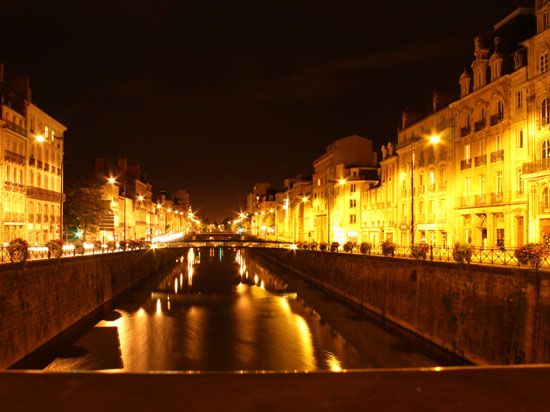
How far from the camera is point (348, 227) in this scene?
88.4 m

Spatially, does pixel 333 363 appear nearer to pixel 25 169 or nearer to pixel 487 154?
pixel 487 154

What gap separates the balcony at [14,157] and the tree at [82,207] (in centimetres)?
1001

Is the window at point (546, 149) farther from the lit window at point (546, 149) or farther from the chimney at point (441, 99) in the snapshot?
the chimney at point (441, 99)

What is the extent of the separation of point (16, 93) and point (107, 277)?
1045 inches

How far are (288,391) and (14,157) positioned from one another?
187 feet

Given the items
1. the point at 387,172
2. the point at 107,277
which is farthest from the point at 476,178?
the point at 107,277

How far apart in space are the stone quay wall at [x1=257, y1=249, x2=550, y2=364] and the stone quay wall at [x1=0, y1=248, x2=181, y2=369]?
18497mm

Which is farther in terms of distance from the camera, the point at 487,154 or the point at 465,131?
the point at 465,131

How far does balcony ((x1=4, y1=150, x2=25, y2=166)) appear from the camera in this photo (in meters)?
57.2

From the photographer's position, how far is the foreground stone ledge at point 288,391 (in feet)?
29.1

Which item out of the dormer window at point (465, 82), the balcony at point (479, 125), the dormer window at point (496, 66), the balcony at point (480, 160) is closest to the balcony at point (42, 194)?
the dormer window at point (465, 82)

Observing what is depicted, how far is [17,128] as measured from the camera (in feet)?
195

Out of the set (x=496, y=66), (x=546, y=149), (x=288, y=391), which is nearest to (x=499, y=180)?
(x=546, y=149)

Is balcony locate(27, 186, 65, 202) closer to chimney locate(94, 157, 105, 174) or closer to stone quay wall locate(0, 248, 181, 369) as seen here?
stone quay wall locate(0, 248, 181, 369)
